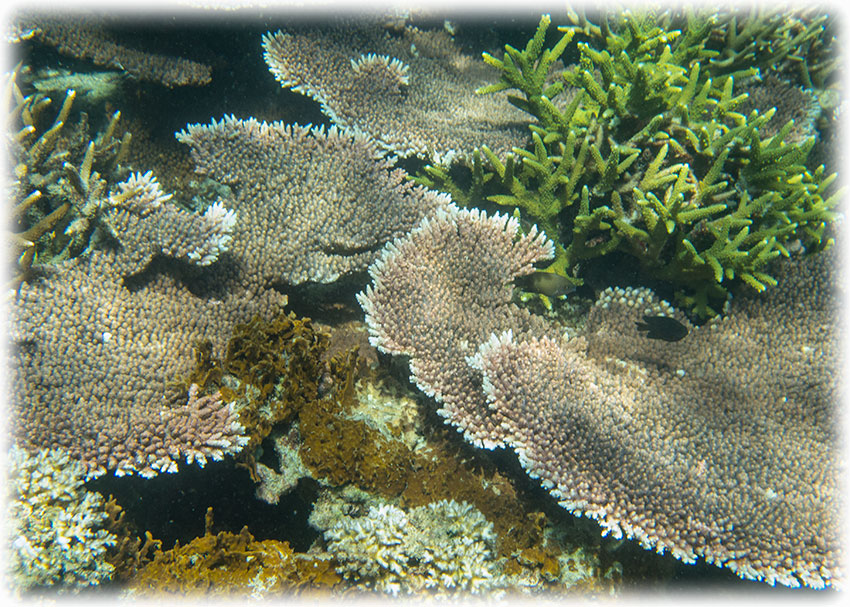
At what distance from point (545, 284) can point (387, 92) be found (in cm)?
235

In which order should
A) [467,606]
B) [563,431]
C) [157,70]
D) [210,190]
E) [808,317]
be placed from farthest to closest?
[157,70] < [210,190] < [808,317] < [563,431] < [467,606]

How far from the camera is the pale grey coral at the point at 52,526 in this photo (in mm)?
2471

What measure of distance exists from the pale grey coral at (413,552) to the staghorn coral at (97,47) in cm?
398

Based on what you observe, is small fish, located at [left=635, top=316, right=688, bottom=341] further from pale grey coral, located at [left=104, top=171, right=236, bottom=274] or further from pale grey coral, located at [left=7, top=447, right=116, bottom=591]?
pale grey coral, located at [left=7, top=447, right=116, bottom=591]

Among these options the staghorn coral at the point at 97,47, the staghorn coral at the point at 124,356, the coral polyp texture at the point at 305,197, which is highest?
the staghorn coral at the point at 97,47

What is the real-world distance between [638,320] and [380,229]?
6.31 ft

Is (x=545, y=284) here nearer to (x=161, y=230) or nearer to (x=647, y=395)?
(x=647, y=395)

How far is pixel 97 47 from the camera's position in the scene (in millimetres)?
4207

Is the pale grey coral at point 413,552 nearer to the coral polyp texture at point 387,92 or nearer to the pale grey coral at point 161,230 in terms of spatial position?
the pale grey coral at point 161,230

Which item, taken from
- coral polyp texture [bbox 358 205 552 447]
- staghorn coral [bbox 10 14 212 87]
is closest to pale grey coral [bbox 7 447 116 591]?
coral polyp texture [bbox 358 205 552 447]

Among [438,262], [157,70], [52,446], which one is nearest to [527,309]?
[438,262]

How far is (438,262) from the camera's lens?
331cm

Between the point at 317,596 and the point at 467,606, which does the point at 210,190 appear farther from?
the point at 467,606

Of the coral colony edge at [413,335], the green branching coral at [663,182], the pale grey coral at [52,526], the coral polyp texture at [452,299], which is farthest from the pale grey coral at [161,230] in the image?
the green branching coral at [663,182]
